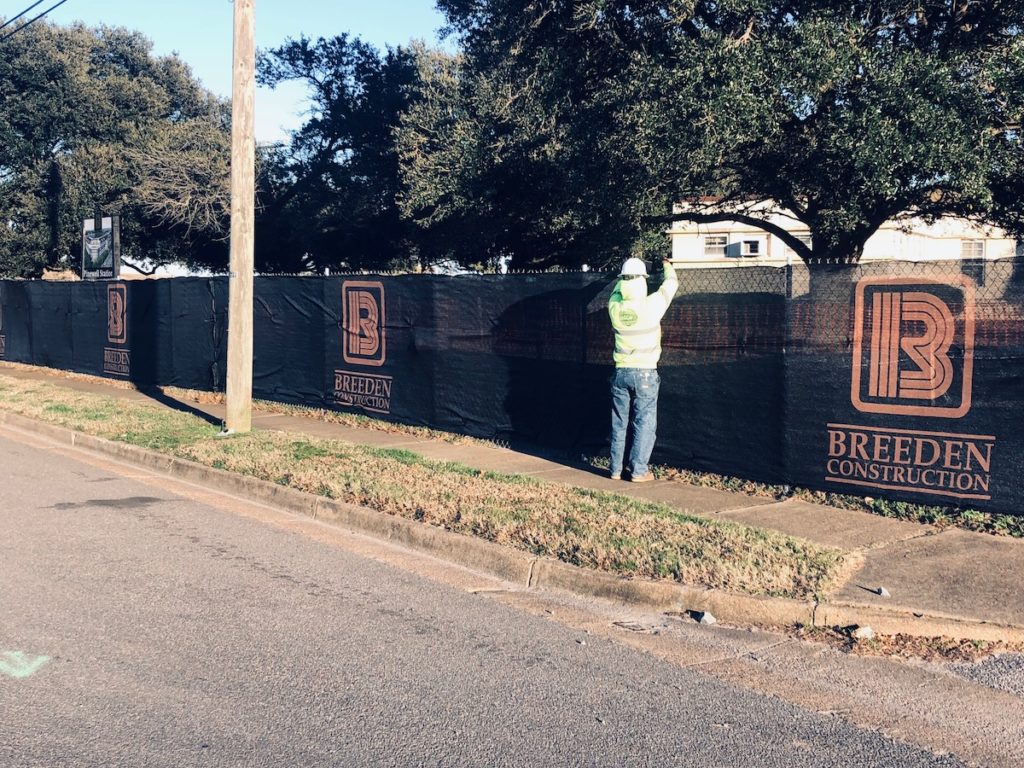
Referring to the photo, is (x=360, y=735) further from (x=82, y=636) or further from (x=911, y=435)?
(x=911, y=435)

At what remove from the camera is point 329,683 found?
473 cm

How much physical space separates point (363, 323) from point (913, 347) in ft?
25.1

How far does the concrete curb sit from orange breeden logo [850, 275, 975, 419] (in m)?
2.62

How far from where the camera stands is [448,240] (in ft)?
84.1

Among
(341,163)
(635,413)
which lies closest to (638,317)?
(635,413)

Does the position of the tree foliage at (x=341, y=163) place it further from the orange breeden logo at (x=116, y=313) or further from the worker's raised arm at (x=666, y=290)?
the worker's raised arm at (x=666, y=290)

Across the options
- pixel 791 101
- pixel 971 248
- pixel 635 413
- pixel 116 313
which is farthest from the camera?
pixel 971 248

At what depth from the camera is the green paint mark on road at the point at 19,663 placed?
4.74 metres

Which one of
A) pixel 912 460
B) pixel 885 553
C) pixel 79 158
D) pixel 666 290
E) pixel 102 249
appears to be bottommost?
pixel 885 553

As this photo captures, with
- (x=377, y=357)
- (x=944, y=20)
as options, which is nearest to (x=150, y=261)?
(x=377, y=357)

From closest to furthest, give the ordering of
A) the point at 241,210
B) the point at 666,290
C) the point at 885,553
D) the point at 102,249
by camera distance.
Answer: the point at 885,553
the point at 666,290
the point at 241,210
the point at 102,249

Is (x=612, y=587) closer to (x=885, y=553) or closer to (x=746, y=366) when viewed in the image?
(x=885, y=553)

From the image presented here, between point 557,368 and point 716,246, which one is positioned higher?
point 716,246

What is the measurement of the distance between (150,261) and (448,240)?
1701 centimetres
